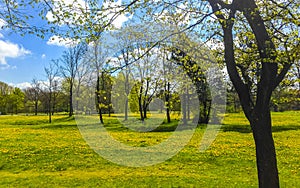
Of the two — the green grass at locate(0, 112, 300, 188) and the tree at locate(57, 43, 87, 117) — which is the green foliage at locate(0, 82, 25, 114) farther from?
the green grass at locate(0, 112, 300, 188)

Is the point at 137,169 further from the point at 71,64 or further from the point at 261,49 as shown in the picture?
the point at 71,64

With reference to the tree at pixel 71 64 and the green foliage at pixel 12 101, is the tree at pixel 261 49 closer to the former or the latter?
the tree at pixel 71 64

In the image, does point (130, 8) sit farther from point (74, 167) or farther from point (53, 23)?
point (74, 167)

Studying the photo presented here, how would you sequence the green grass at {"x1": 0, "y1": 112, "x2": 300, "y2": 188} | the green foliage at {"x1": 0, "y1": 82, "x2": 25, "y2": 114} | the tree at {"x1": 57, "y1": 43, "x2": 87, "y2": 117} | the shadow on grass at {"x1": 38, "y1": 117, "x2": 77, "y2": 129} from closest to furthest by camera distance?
1. the green grass at {"x1": 0, "y1": 112, "x2": 300, "y2": 188}
2. the shadow on grass at {"x1": 38, "y1": 117, "x2": 77, "y2": 129}
3. the tree at {"x1": 57, "y1": 43, "x2": 87, "y2": 117}
4. the green foliage at {"x1": 0, "y1": 82, "x2": 25, "y2": 114}

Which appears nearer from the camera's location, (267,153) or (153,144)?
(267,153)

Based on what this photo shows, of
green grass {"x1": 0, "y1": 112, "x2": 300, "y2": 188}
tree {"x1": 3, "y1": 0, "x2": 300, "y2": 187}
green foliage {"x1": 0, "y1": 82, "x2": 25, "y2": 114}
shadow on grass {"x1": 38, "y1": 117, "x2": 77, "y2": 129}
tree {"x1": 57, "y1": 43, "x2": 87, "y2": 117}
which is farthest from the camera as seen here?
green foliage {"x1": 0, "y1": 82, "x2": 25, "y2": 114}

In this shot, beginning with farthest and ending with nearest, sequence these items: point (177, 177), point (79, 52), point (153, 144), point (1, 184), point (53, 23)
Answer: point (79, 52) → point (153, 144) → point (177, 177) → point (1, 184) → point (53, 23)

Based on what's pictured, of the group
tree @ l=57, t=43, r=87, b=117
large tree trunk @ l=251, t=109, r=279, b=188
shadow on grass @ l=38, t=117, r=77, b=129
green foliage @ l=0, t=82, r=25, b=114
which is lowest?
shadow on grass @ l=38, t=117, r=77, b=129

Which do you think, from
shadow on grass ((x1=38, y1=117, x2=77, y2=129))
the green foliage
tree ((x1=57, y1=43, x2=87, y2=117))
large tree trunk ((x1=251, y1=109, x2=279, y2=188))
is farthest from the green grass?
the green foliage

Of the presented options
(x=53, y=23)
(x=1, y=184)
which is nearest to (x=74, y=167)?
(x=1, y=184)

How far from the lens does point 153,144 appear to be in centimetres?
1555

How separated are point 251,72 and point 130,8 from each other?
12.3ft

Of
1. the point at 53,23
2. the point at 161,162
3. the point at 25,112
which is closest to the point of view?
the point at 53,23

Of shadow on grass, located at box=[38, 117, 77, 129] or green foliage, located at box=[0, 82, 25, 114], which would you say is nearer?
shadow on grass, located at box=[38, 117, 77, 129]
